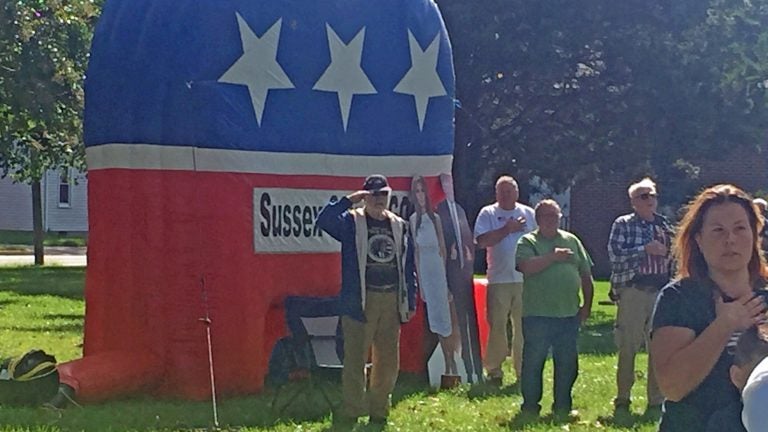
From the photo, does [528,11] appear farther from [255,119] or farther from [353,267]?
[353,267]

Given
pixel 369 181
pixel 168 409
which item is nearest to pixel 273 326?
pixel 168 409

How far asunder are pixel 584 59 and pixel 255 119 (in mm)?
10813

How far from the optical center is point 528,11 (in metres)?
20.4

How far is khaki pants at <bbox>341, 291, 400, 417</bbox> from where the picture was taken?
1004cm

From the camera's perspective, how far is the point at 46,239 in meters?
47.5

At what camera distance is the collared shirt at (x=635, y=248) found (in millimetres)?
10602

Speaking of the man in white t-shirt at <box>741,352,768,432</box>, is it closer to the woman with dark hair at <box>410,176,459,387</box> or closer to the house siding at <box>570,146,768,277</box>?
the woman with dark hair at <box>410,176,459,387</box>

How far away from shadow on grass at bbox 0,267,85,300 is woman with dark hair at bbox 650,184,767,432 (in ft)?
63.2

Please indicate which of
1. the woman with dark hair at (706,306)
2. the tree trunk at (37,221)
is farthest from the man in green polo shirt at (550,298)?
the tree trunk at (37,221)

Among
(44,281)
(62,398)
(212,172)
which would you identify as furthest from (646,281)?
(44,281)

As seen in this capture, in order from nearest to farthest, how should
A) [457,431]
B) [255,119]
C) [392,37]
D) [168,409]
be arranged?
[457,431] → [168,409] → [255,119] → [392,37]

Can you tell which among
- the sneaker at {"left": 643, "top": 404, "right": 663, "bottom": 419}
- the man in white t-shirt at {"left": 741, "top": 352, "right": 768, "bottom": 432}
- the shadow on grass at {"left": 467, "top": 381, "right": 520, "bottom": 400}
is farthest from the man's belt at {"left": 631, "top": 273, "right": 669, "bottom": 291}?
the man in white t-shirt at {"left": 741, "top": 352, "right": 768, "bottom": 432}

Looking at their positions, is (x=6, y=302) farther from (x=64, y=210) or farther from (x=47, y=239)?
(x=64, y=210)

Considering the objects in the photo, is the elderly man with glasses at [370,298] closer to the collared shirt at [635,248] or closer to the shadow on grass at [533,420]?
the shadow on grass at [533,420]
